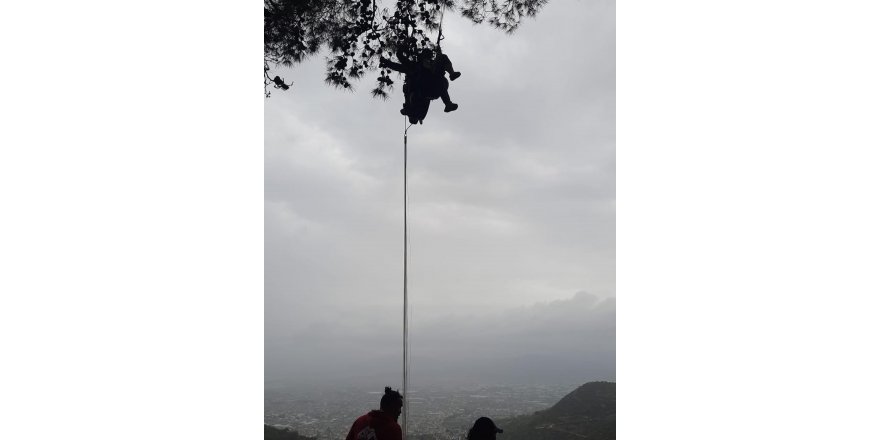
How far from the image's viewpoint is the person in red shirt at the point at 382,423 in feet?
6.87

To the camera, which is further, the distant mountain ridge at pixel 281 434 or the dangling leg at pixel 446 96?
the distant mountain ridge at pixel 281 434

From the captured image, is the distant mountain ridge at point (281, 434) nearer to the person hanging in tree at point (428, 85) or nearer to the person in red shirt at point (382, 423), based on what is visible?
the person in red shirt at point (382, 423)

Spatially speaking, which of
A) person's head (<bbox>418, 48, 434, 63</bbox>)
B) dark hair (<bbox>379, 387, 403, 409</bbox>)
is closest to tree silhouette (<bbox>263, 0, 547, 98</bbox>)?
person's head (<bbox>418, 48, 434, 63</bbox>)

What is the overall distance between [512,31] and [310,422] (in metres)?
2.66

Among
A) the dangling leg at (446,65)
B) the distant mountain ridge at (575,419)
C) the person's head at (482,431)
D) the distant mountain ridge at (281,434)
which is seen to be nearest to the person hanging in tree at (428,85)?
the dangling leg at (446,65)

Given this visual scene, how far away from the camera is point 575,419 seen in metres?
3.87

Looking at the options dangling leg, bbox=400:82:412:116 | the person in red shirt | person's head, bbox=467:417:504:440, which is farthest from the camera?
dangling leg, bbox=400:82:412:116

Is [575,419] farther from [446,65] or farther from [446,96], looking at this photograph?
[446,65]

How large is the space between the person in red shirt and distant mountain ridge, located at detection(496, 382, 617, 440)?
184cm

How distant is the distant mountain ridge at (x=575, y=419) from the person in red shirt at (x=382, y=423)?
1836mm

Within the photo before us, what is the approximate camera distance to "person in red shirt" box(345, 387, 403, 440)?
2.09 meters

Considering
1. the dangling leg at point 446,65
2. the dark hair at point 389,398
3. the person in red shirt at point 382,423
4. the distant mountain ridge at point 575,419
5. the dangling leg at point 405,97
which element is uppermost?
the dangling leg at point 446,65

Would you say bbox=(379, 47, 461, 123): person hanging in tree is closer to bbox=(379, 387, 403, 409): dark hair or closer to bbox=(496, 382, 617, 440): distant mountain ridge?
bbox=(379, 387, 403, 409): dark hair
